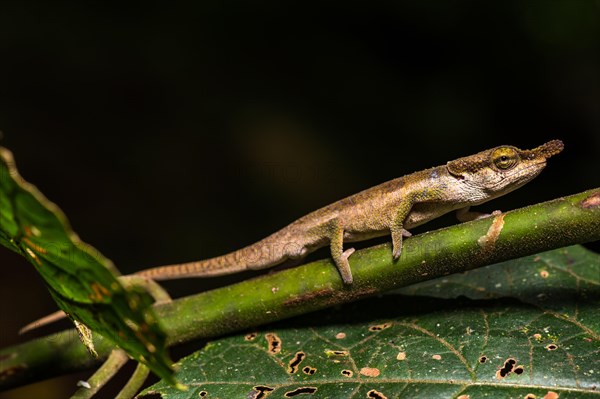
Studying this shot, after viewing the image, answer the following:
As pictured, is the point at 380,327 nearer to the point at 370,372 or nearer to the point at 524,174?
the point at 370,372

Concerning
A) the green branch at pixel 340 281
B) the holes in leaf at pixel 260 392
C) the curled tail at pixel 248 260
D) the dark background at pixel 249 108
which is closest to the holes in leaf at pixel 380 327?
the green branch at pixel 340 281


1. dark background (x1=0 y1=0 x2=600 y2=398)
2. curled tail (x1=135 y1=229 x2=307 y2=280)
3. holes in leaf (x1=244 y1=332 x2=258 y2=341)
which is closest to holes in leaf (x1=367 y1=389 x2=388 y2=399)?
holes in leaf (x1=244 y1=332 x2=258 y2=341)

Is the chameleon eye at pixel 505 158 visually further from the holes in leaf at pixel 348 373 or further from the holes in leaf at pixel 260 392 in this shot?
the holes in leaf at pixel 260 392

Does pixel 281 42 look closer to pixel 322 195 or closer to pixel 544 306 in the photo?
pixel 322 195

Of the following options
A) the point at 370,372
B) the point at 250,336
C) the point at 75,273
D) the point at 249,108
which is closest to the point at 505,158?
the point at 370,372

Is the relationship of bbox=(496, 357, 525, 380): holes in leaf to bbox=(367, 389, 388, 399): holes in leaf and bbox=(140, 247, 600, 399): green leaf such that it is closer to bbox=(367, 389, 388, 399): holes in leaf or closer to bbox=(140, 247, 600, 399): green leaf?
bbox=(140, 247, 600, 399): green leaf
